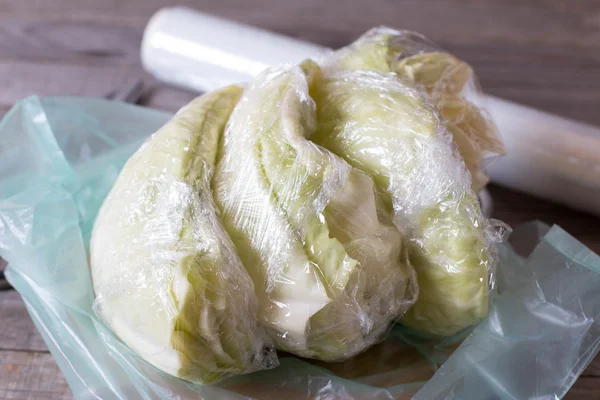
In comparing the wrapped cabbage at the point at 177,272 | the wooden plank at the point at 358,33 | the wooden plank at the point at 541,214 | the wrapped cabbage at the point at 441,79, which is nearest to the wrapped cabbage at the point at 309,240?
the wrapped cabbage at the point at 177,272

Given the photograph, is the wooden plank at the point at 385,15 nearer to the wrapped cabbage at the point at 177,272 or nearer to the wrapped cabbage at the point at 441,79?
the wrapped cabbage at the point at 441,79

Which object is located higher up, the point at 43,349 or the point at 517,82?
the point at 517,82

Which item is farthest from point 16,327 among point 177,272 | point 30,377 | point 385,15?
point 385,15

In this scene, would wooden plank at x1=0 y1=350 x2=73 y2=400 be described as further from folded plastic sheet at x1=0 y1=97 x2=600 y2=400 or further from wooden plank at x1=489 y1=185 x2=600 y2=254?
wooden plank at x1=489 y1=185 x2=600 y2=254

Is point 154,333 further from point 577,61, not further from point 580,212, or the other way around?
point 577,61

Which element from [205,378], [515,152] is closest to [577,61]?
[515,152]
